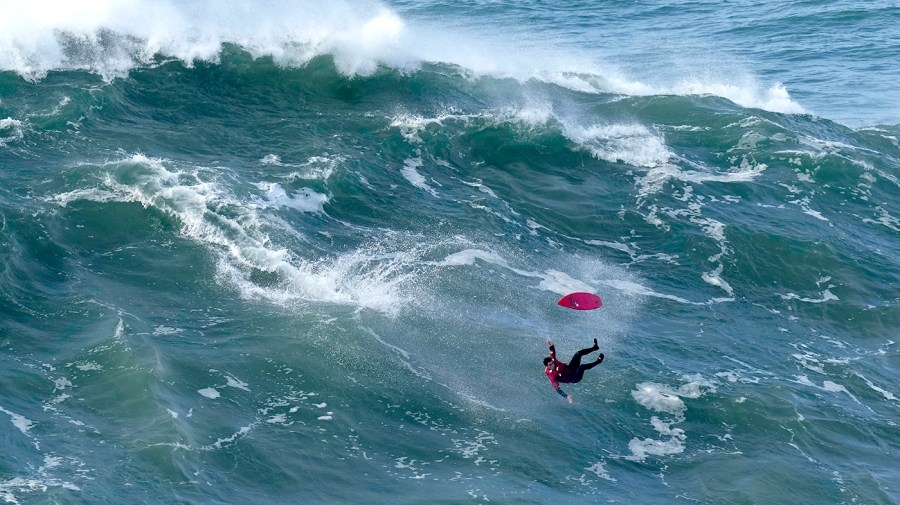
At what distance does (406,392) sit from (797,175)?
72.4ft

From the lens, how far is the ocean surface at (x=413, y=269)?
2477 cm

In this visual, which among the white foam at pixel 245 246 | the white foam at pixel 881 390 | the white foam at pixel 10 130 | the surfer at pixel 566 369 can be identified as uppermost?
the white foam at pixel 10 130

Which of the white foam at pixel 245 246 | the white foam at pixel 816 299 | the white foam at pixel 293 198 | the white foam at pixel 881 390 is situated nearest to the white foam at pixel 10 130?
the white foam at pixel 245 246

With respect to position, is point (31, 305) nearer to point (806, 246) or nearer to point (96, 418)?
point (96, 418)

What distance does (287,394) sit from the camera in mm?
26797

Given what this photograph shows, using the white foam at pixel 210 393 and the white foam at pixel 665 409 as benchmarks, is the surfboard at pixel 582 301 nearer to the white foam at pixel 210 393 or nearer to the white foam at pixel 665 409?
the white foam at pixel 665 409

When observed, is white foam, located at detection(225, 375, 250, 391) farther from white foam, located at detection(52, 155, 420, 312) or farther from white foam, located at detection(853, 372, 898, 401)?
white foam, located at detection(853, 372, 898, 401)

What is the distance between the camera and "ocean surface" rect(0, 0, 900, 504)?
2477cm

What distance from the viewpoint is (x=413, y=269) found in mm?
32250

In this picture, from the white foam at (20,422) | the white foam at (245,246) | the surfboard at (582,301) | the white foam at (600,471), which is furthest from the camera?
the white foam at (245,246)

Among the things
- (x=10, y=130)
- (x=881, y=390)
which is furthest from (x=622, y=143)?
(x=10, y=130)

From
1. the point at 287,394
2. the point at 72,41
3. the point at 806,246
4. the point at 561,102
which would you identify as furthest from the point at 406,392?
the point at 72,41

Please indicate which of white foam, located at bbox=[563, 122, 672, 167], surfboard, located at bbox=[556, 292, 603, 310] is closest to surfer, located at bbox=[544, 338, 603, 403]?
surfboard, located at bbox=[556, 292, 603, 310]

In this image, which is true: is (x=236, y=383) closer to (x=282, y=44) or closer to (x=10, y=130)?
(x=10, y=130)
